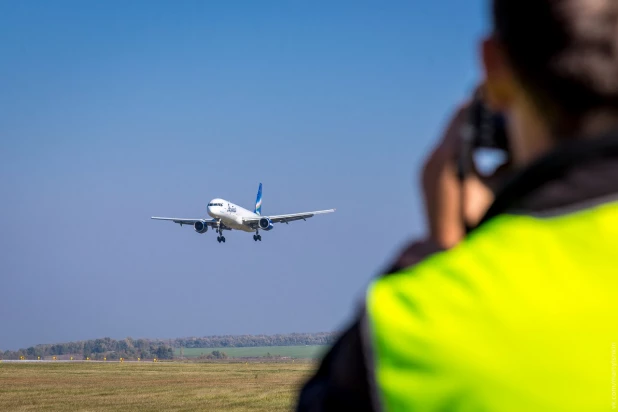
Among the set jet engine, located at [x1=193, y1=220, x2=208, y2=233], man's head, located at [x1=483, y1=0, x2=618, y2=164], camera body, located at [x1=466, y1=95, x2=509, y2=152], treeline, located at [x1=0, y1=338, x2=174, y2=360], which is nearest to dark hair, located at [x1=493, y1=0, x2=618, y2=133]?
man's head, located at [x1=483, y1=0, x2=618, y2=164]

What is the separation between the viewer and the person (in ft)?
3.20

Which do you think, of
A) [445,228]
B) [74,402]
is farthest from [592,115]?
[74,402]

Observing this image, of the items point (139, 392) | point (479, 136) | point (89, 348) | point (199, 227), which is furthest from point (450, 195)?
point (89, 348)

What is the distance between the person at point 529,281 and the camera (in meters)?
0.97

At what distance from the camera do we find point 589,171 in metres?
1.05

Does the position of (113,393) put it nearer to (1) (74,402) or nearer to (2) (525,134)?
(1) (74,402)

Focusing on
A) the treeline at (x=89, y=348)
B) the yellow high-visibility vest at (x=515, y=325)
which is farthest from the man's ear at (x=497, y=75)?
the treeline at (x=89, y=348)

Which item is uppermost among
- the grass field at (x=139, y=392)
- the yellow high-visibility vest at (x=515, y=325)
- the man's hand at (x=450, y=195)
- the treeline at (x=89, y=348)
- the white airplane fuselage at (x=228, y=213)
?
the white airplane fuselage at (x=228, y=213)

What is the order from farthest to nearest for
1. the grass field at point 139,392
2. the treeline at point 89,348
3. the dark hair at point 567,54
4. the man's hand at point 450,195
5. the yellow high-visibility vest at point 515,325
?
the treeline at point 89,348 → the grass field at point 139,392 → the man's hand at point 450,195 → the dark hair at point 567,54 → the yellow high-visibility vest at point 515,325

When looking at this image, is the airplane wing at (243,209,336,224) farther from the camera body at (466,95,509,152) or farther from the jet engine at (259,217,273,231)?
the camera body at (466,95,509,152)

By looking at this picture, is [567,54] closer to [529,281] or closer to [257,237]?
[529,281]

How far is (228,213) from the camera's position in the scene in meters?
59.6

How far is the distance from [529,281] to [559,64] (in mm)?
323

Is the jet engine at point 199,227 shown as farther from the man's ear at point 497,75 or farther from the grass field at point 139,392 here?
the man's ear at point 497,75
